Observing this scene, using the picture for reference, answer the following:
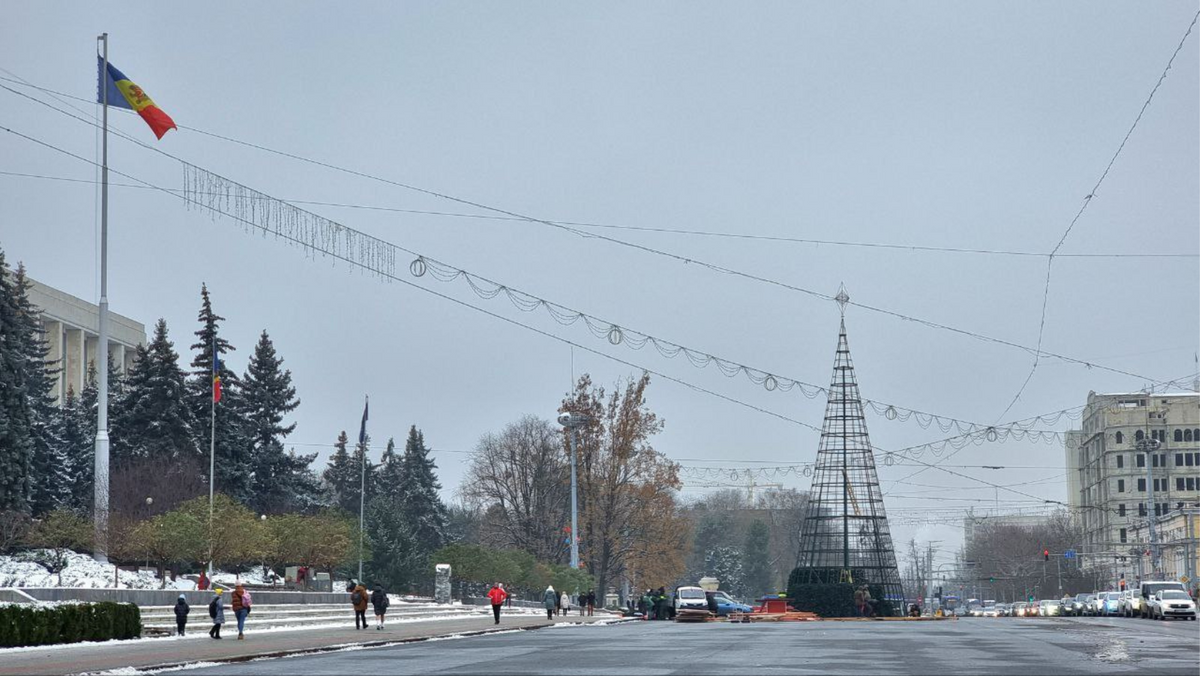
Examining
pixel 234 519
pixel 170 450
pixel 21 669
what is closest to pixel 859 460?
pixel 234 519

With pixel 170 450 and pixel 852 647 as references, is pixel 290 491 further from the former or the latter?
pixel 852 647

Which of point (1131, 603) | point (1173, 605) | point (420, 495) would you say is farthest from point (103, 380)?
point (420, 495)

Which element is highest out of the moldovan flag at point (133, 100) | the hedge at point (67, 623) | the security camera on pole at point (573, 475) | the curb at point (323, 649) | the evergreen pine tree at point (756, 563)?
the moldovan flag at point (133, 100)

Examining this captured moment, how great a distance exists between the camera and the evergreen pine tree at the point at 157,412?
267ft

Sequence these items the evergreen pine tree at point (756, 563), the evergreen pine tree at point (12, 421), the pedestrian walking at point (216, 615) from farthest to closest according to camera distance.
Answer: the evergreen pine tree at point (756, 563)
the evergreen pine tree at point (12, 421)
the pedestrian walking at point (216, 615)

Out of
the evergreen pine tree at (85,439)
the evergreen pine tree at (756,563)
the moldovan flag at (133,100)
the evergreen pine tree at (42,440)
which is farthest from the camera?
the evergreen pine tree at (756,563)

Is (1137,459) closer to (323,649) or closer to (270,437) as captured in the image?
(270,437)

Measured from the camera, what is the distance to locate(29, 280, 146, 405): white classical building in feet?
424

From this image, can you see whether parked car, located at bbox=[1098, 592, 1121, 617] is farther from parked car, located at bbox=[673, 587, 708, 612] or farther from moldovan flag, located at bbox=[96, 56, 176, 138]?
moldovan flag, located at bbox=[96, 56, 176, 138]

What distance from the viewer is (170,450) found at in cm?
8125

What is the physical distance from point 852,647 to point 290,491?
64618 mm

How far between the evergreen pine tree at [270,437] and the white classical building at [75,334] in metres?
33.0

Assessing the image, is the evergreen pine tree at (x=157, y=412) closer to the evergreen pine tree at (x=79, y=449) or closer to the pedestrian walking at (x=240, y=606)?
the evergreen pine tree at (x=79, y=449)

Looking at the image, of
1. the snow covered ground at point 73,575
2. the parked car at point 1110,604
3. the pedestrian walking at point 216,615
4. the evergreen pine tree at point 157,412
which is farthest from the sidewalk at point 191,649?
the parked car at point 1110,604
